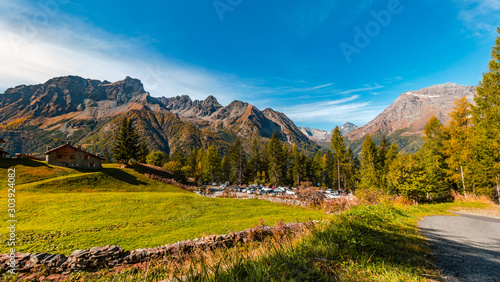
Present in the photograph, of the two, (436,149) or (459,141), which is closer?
(459,141)

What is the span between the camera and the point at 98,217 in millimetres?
13953

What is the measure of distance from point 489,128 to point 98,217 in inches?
1264

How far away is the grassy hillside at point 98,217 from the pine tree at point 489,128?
1512cm

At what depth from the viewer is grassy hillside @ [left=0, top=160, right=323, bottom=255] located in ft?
31.0

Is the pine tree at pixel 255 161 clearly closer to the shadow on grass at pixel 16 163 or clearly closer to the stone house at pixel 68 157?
the stone house at pixel 68 157

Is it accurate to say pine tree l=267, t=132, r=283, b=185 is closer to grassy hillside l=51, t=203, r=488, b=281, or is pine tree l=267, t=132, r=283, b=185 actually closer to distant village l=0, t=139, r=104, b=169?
distant village l=0, t=139, r=104, b=169

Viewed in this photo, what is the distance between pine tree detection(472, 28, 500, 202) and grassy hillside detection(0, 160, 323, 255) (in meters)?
15.1

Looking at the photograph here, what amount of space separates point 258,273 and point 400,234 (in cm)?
641

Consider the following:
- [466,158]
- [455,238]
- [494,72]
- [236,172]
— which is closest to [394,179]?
[466,158]

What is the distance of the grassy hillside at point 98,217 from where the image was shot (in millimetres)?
9445

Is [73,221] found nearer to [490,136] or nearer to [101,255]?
[101,255]

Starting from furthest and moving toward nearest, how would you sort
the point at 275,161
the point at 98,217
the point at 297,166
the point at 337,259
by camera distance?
the point at 297,166
the point at 275,161
the point at 98,217
the point at 337,259

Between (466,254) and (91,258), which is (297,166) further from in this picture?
(91,258)

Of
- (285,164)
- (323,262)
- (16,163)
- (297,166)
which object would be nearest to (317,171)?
(297,166)
